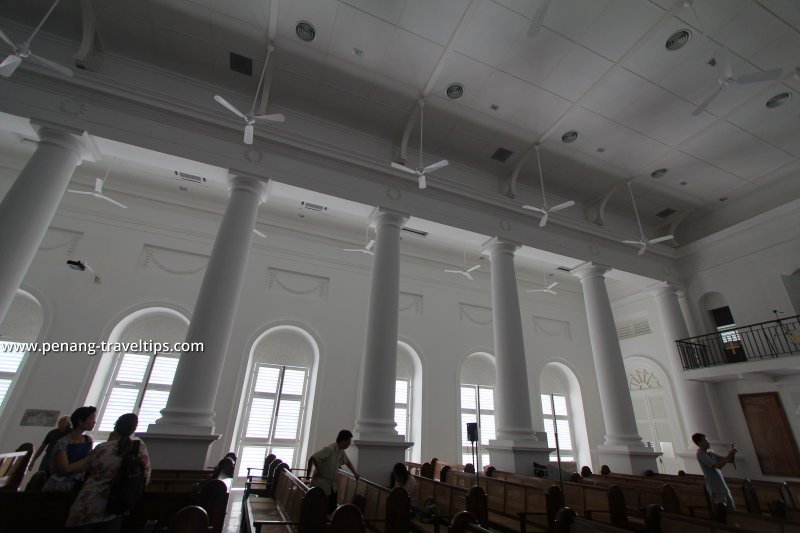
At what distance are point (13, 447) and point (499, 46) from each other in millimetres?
10778

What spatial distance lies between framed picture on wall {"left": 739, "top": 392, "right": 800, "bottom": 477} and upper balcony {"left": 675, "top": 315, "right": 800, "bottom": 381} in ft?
1.84

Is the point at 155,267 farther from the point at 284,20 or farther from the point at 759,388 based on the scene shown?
the point at 759,388

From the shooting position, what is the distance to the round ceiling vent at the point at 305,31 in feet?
19.1

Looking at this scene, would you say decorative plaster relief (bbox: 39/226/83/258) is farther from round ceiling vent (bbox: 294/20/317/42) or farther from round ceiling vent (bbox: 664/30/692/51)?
round ceiling vent (bbox: 664/30/692/51)

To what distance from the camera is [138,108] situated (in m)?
6.02

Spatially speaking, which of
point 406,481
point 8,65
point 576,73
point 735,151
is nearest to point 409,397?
point 406,481

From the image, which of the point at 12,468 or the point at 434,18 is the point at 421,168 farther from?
the point at 12,468

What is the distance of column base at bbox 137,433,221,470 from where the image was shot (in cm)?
452

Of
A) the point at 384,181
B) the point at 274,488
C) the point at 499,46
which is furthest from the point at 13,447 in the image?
the point at 499,46

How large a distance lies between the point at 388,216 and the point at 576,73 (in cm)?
396

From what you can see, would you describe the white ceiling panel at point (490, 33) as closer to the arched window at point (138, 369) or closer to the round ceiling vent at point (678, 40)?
the round ceiling vent at point (678, 40)

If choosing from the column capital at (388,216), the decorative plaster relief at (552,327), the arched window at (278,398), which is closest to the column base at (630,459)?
the decorative plaster relief at (552,327)

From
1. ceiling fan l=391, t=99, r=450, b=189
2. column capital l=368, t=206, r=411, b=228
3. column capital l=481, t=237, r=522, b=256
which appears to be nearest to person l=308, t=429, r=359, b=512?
column capital l=368, t=206, r=411, b=228

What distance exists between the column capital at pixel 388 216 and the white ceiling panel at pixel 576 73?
10.9 ft
